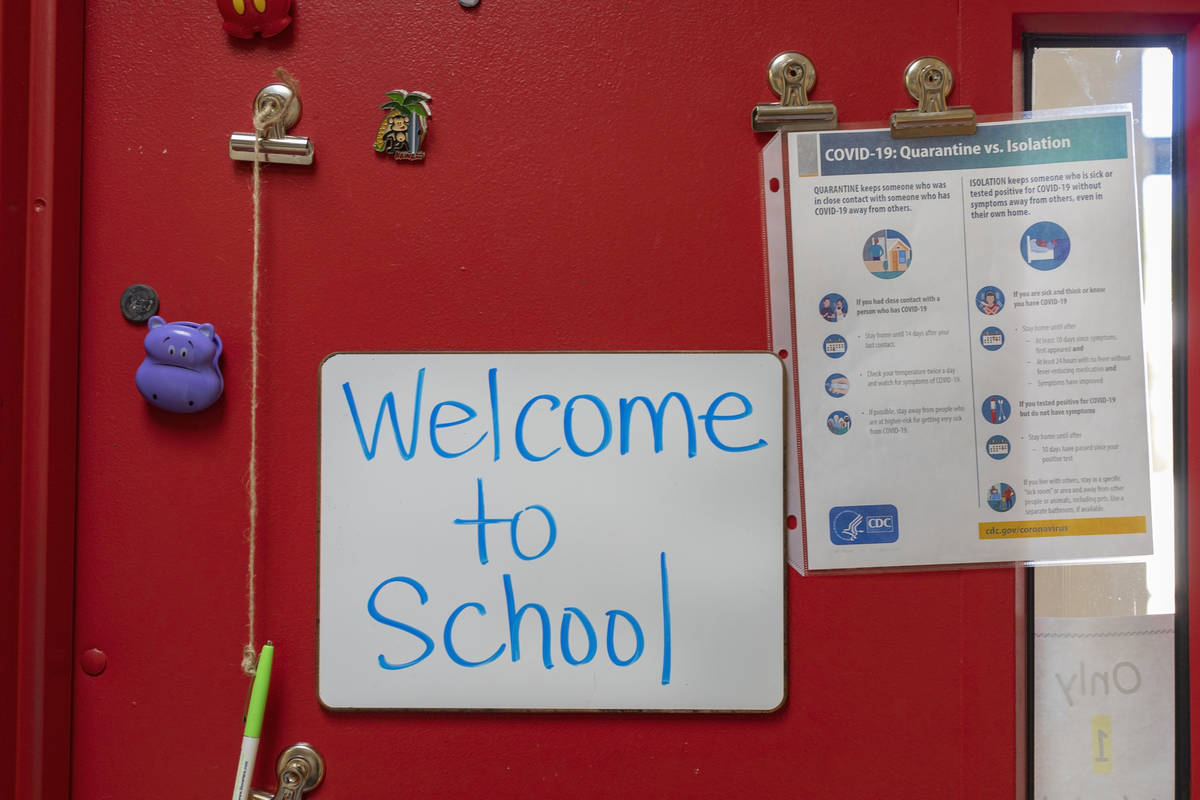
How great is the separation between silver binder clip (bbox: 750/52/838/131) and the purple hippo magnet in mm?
491

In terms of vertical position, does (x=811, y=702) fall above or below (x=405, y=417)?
below

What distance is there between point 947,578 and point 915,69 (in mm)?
430

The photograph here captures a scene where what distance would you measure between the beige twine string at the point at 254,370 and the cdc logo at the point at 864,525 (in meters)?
0.49

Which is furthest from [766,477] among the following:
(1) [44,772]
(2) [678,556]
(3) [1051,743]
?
(1) [44,772]

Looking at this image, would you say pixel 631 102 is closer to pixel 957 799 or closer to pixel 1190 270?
pixel 1190 270

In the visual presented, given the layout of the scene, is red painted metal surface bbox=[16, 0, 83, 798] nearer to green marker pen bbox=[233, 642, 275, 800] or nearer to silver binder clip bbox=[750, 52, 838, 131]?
green marker pen bbox=[233, 642, 275, 800]

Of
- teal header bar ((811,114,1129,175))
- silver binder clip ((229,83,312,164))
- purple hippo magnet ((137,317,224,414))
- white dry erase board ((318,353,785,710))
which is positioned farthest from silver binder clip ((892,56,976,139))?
purple hippo magnet ((137,317,224,414))

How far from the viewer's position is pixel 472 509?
1.96 ft

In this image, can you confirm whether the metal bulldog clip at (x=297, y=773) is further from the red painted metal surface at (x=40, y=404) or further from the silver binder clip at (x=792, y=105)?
the silver binder clip at (x=792, y=105)

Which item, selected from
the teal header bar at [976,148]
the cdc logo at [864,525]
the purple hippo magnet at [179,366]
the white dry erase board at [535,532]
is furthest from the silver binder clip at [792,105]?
the purple hippo magnet at [179,366]

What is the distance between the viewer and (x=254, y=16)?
0.58 metres

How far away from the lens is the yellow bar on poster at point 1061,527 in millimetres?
595

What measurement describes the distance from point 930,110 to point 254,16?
563mm

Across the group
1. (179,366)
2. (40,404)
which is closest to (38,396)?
(40,404)
